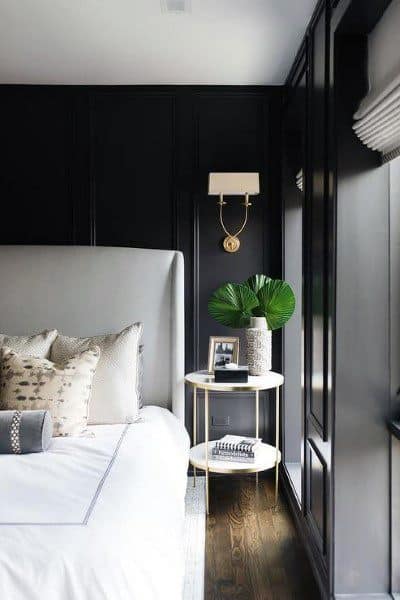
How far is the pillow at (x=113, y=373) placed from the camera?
2705 mm

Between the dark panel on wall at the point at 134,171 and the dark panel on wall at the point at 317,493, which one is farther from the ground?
the dark panel on wall at the point at 134,171

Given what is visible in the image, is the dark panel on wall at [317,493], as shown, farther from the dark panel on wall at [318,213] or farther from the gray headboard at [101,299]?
the gray headboard at [101,299]

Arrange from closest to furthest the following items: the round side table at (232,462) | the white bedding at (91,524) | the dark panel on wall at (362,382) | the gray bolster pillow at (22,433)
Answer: the white bedding at (91,524) → the dark panel on wall at (362,382) → the gray bolster pillow at (22,433) → the round side table at (232,462)

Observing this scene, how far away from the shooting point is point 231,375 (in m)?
3.09

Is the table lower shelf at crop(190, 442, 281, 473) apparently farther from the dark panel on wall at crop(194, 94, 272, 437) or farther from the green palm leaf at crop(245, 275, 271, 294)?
the green palm leaf at crop(245, 275, 271, 294)

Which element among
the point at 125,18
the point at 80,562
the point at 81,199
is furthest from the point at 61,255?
the point at 80,562

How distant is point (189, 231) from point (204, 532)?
69.5 inches

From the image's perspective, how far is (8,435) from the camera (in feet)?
6.98

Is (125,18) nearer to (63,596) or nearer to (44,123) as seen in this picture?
(44,123)

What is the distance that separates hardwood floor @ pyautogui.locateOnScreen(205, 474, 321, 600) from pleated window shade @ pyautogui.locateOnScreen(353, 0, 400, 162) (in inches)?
69.0

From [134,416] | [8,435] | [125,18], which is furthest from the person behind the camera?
[134,416]

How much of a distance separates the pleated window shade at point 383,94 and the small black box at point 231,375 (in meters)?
1.47

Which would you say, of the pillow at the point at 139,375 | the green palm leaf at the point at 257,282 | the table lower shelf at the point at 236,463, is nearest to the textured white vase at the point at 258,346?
the green palm leaf at the point at 257,282

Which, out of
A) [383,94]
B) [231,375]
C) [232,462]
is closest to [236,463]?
[232,462]
